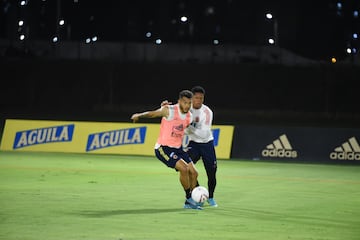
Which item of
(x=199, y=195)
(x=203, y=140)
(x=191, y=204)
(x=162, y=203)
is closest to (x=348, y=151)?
(x=203, y=140)

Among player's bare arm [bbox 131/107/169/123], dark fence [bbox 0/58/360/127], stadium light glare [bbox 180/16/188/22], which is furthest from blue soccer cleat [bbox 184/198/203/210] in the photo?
stadium light glare [bbox 180/16/188/22]

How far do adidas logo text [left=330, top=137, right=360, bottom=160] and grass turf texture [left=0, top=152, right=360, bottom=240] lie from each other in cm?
147

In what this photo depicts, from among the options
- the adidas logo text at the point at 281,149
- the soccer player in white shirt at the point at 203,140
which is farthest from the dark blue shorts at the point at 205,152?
the adidas logo text at the point at 281,149

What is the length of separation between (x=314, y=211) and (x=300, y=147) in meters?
11.5

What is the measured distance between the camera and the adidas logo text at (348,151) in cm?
2511

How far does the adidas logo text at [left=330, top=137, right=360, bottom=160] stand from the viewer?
25.1m

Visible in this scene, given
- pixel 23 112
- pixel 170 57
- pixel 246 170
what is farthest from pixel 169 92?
pixel 246 170

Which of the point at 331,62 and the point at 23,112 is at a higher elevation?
the point at 331,62

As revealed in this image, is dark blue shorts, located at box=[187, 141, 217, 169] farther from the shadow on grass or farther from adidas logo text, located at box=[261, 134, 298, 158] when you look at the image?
adidas logo text, located at box=[261, 134, 298, 158]

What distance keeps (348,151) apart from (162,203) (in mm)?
11526

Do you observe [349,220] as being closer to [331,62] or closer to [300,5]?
[331,62]

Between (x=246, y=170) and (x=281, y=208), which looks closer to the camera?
(x=281, y=208)

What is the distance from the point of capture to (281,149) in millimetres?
25734

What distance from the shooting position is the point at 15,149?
27688 mm
